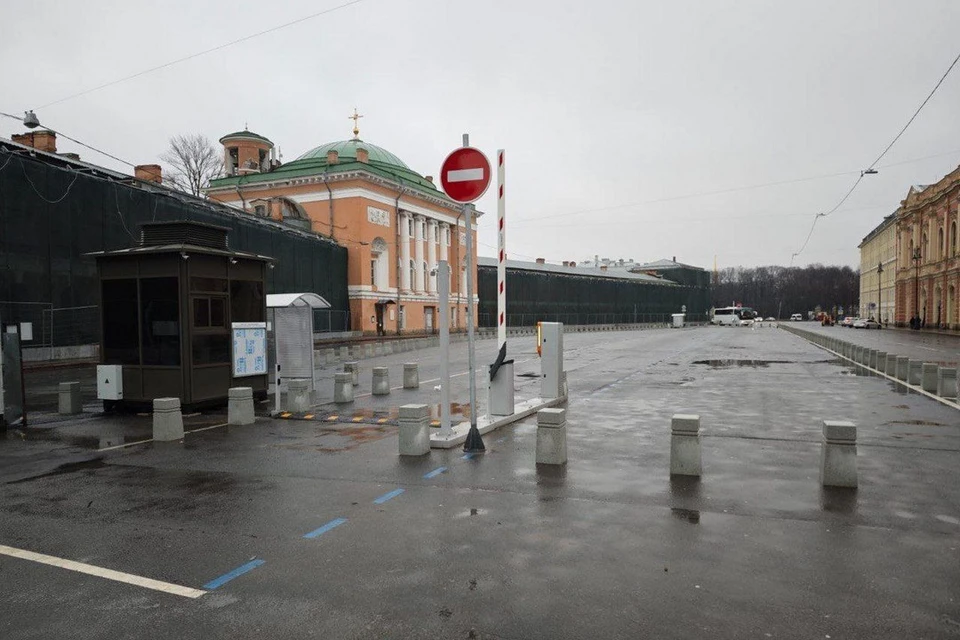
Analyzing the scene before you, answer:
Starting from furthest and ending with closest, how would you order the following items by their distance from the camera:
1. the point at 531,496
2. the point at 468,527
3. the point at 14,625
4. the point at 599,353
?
1. the point at 599,353
2. the point at 531,496
3. the point at 468,527
4. the point at 14,625

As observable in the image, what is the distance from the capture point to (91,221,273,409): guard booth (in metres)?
13.0

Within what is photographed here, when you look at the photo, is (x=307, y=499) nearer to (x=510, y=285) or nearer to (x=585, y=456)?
(x=585, y=456)

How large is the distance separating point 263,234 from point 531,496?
39.2 metres

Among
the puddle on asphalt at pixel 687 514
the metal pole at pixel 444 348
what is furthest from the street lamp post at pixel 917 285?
the puddle on asphalt at pixel 687 514

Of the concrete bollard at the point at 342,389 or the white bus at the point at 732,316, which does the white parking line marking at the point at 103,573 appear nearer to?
the concrete bollard at the point at 342,389

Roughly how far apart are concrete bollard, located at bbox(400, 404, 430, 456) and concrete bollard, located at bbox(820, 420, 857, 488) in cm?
502

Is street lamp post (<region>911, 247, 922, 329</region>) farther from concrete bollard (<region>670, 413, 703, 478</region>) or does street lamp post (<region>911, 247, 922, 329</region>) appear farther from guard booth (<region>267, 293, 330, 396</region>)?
concrete bollard (<region>670, 413, 703, 478</region>)

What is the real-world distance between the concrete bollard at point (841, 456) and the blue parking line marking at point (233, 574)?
6050 mm

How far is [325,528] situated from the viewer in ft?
20.0

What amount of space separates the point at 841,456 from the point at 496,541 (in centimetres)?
424

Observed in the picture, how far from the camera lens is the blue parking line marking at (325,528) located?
5.90m

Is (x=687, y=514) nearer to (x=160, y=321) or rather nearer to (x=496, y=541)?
(x=496, y=541)

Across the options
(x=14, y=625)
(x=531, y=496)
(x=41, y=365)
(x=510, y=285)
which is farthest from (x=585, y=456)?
(x=510, y=285)

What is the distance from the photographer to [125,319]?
43.9 feet
